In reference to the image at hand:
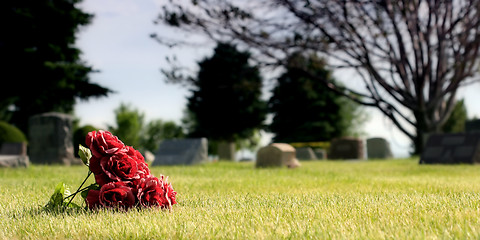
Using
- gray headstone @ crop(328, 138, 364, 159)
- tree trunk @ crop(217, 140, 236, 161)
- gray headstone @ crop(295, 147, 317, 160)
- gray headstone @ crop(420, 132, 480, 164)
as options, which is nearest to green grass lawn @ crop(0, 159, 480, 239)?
gray headstone @ crop(420, 132, 480, 164)

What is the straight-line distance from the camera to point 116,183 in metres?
4.64

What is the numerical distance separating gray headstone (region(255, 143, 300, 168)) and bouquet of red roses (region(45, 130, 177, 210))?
9372 mm

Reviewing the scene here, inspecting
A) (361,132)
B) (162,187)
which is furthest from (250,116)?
(162,187)

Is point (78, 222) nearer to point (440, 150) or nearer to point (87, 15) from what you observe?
point (440, 150)

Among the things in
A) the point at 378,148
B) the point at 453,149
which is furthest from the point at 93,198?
the point at 378,148

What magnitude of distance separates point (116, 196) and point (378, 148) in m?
23.1

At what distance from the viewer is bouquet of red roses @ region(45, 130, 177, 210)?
15.2 ft

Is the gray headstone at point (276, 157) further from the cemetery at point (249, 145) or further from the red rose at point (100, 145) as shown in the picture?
the red rose at point (100, 145)

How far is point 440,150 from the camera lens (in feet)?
50.6

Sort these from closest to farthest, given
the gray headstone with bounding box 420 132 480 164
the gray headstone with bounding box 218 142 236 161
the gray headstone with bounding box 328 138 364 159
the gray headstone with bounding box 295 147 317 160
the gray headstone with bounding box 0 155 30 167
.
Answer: the gray headstone with bounding box 0 155 30 167 → the gray headstone with bounding box 420 132 480 164 → the gray headstone with bounding box 328 138 364 159 → the gray headstone with bounding box 295 147 317 160 → the gray headstone with bounding box 218 142 236 161

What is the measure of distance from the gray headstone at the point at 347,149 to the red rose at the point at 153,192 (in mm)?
20731

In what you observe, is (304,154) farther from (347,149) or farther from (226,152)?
(226,152)

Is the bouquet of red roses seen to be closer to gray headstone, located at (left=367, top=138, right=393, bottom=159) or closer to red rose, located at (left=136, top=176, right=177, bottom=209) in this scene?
red rose, located at (left=136, top=176, right=177, bottom=209)

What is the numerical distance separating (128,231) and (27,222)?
108 centimetres
